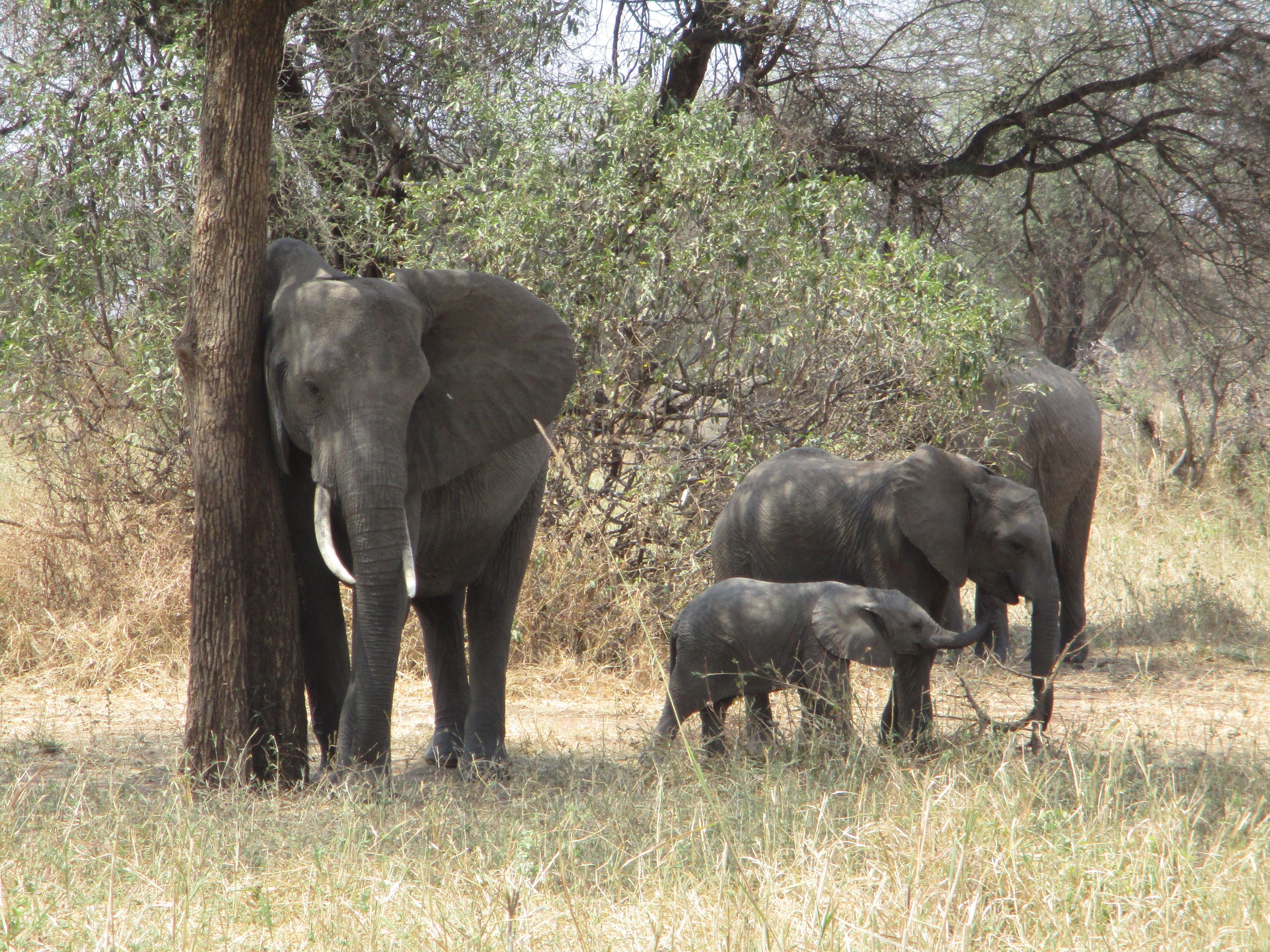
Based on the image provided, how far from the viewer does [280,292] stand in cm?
470

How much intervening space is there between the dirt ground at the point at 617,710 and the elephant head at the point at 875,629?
314mm

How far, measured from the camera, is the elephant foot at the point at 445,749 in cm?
562

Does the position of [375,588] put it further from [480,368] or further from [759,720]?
[759,720]

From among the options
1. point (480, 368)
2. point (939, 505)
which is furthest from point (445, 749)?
point (939, 505)

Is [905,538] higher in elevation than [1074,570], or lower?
higher

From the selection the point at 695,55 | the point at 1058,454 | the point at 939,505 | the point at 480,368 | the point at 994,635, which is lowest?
the point at 994,635

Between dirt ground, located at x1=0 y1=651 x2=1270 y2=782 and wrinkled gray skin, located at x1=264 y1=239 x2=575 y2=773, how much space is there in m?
0.54

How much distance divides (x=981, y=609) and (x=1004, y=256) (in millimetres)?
6209

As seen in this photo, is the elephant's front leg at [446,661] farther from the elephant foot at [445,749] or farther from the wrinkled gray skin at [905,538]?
the wrinkled gray skin at [905,538]

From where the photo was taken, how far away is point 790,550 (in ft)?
20.2

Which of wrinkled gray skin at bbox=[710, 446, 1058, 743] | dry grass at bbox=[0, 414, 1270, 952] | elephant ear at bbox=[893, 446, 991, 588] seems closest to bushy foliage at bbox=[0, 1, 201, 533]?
dry grass at bbox=[0, 414, 1270, 952]

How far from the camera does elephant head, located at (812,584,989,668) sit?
4.96 m

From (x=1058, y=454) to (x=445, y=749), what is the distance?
5046 millimetres

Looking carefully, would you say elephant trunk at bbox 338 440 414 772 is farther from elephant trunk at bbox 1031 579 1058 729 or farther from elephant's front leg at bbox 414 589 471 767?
elephant trunk at bbox 1031 579 1058 729
